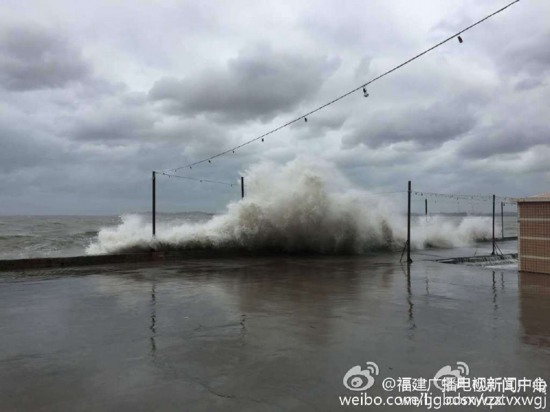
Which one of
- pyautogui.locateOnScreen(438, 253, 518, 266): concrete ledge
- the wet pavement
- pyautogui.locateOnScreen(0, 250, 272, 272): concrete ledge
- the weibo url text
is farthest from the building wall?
pyautogui.locateOnScreen(0, 250, 272, 272): concrete ledge

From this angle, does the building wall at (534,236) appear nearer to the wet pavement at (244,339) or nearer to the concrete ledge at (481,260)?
the wet pavement at (244,339)

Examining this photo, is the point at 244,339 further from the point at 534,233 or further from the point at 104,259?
the point at 104,259

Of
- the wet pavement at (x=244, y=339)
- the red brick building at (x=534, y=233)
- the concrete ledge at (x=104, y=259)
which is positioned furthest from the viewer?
the concrete ledge at (x=104, y=259)

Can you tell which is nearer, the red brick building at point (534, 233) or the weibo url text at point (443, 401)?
the weibo url text at point (443, 401)

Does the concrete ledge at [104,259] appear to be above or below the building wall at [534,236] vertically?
below

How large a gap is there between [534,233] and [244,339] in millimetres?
9872

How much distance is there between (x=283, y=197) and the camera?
21.5m

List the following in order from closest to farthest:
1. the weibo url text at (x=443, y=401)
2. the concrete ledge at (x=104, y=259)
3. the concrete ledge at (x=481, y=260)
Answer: the weibo url text at (x=443, y=401), the concrete ledge at (x=104, y=259), the concrete ledge at (x=481, y=260)

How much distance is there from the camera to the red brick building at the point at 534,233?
1166 centimetres

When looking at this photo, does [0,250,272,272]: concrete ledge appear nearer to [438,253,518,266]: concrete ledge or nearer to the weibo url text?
[438,253,518,266]: concrete ledge

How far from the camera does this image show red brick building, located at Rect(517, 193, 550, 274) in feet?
38.2

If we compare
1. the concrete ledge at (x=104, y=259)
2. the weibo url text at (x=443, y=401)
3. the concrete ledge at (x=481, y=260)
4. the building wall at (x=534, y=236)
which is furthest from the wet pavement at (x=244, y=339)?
the concrete ledge at (x=481, y=260)

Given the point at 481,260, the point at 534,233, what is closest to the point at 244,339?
the point at 534,233

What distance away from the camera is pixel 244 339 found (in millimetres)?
5418
